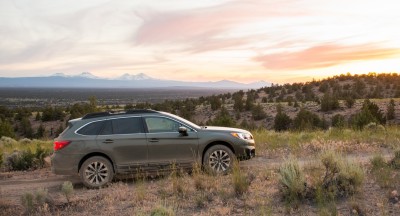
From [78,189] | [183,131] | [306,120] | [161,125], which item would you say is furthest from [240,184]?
[306,120]

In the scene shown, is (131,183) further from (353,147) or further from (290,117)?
(290,117)

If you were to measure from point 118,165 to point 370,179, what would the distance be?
5.83 metres

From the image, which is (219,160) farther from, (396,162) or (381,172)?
(396,162)

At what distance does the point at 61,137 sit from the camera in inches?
412

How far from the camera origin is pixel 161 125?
10.9 meters

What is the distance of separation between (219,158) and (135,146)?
212 centimetres

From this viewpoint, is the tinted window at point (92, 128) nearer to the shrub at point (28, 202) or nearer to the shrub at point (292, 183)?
the shrub at point (28, 202)

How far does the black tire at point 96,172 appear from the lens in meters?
10.4

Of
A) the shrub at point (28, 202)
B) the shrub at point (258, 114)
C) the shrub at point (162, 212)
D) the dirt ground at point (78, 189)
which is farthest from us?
the shrub at point (258, 114)

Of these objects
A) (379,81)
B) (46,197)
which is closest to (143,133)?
(46,197)

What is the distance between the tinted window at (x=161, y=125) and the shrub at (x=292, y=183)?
10.4 ft

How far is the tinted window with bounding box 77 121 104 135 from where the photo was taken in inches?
416


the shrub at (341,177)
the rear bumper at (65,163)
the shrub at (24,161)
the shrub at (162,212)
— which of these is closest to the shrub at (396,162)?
the shrub at (341,177)

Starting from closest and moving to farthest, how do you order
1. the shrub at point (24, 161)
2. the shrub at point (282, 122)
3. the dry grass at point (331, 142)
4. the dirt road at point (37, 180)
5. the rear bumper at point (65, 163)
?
the rear bumper at point (65, 163) → the dirt road at point (37, 180) → the shrub at point (24, 161) → the dry grass at point (331, 142) → the shrub at point (282, 122)
